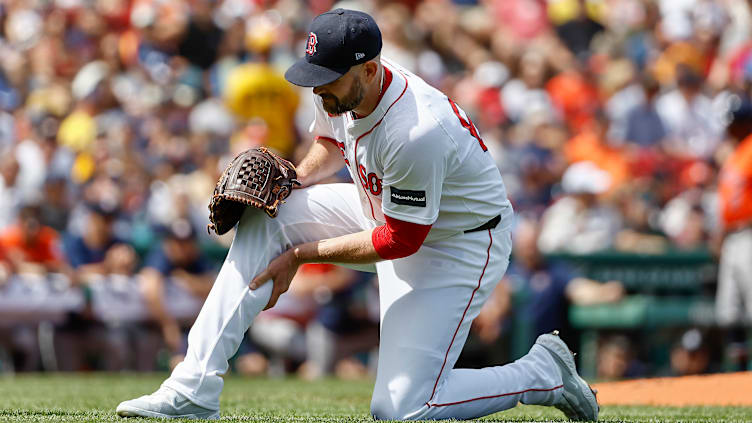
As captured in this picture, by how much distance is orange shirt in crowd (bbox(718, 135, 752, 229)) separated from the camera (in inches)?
301

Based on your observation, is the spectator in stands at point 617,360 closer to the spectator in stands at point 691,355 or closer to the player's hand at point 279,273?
the spectator in stands at point 691,355

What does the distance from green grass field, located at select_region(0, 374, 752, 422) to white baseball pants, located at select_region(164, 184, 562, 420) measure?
0.98 feet

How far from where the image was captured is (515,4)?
12.5 metres

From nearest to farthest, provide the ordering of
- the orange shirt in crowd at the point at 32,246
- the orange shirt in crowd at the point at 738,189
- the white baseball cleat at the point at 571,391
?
1. the white baseball cleat at the point at 571,391
2. the orange shirt in crowd at the point at 738,189
3. the orange shirt in crowd at the point at 32,246

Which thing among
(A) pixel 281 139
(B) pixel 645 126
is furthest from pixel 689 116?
(A) pixel 281 139

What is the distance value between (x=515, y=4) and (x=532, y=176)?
10.6ft

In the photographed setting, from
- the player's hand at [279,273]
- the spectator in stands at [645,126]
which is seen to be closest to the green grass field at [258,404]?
the player's hand at [279,273]

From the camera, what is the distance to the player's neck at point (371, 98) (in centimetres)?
390

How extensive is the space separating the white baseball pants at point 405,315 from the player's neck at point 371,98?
45 cm

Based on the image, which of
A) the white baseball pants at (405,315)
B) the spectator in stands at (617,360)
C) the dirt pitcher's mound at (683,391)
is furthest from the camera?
the spectator in stands at (617,360)

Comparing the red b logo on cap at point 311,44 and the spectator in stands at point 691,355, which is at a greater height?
the red b logo on cap at point 311,44

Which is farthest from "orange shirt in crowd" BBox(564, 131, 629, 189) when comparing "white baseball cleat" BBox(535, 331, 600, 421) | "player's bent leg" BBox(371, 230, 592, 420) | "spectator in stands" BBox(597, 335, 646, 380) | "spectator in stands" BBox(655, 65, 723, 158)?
"player's bent leg" BBox(371, 230, 592, 420)

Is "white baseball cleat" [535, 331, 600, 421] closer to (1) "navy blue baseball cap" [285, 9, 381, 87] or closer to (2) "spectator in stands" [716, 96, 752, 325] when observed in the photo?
(1) "navy blue baseball cap" [285, 9, 381, 87]

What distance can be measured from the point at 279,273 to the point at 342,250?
0.25 m
